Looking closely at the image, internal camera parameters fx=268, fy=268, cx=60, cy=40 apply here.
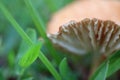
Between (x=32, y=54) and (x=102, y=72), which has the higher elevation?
(x=32, y=54)

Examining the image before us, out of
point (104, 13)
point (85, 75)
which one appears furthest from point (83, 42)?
point (85, 75)

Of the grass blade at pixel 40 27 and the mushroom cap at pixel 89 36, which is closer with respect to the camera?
the mushroom cap at pixel 89 36

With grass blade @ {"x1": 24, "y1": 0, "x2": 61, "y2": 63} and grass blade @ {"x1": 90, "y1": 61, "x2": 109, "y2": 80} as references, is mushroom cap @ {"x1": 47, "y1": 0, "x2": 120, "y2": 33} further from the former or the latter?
grass blade @ {"x1": 90, "y1": 61, "x2": 109, "y2": 80}

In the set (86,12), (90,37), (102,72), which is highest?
(86,12)

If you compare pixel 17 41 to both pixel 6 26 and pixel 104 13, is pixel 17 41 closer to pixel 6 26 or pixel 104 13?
pixel 6 26

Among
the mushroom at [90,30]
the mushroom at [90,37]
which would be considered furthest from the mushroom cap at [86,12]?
the mushroom at [90,37]

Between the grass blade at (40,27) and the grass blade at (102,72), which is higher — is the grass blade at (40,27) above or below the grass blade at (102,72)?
above

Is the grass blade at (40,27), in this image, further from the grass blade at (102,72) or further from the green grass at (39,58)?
the grass blade at (102,72)

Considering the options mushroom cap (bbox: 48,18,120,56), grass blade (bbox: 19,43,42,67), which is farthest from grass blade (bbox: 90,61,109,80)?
grass blade (bbox: 19,43,42,67)

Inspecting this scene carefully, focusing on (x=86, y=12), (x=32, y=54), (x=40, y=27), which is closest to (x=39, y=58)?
(x=32, y=54)

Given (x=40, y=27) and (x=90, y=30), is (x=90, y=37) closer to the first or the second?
(x=90, y=30)

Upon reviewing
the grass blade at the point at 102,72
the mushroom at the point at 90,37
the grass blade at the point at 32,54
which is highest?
the grass blade at the point at 32,54
